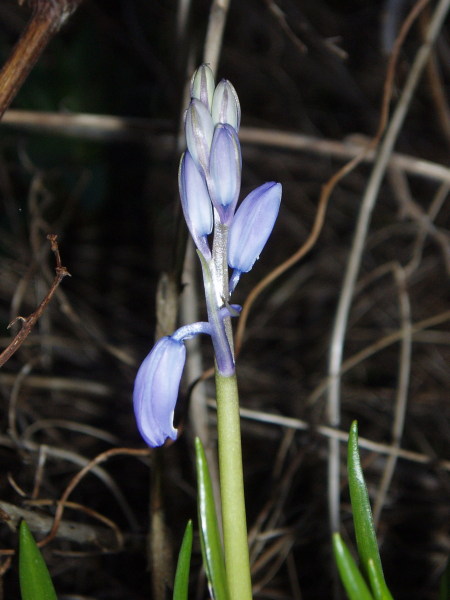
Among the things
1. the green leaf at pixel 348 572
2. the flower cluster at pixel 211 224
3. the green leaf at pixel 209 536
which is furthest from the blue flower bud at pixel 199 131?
the green leaf at pixel 348 572

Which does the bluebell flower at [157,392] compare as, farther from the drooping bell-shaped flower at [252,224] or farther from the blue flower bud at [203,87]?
the blue flower bud at [203,87]

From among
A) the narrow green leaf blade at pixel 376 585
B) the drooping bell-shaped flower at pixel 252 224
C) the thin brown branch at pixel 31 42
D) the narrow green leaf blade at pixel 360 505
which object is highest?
the thin brown branch at pixel 31 42

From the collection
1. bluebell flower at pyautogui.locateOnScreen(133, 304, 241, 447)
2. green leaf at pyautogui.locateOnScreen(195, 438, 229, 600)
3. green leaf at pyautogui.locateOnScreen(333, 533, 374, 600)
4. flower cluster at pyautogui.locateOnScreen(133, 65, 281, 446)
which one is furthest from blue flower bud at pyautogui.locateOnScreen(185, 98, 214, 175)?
green leaf at pyautogui.locateOnScreen(333, 533, 374, 600)

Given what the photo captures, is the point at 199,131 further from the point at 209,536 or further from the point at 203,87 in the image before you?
the point at 209,536

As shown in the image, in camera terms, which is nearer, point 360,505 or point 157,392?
point 157,392

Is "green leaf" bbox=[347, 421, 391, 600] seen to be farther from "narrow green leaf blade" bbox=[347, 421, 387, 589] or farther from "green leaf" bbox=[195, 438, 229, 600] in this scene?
"green leaf" bbox=[195, 438, 229, 600]

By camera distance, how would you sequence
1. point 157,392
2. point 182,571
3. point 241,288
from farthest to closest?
point 241,288
point 182,571
point 157,392

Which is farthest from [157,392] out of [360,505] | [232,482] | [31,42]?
[31,42]
